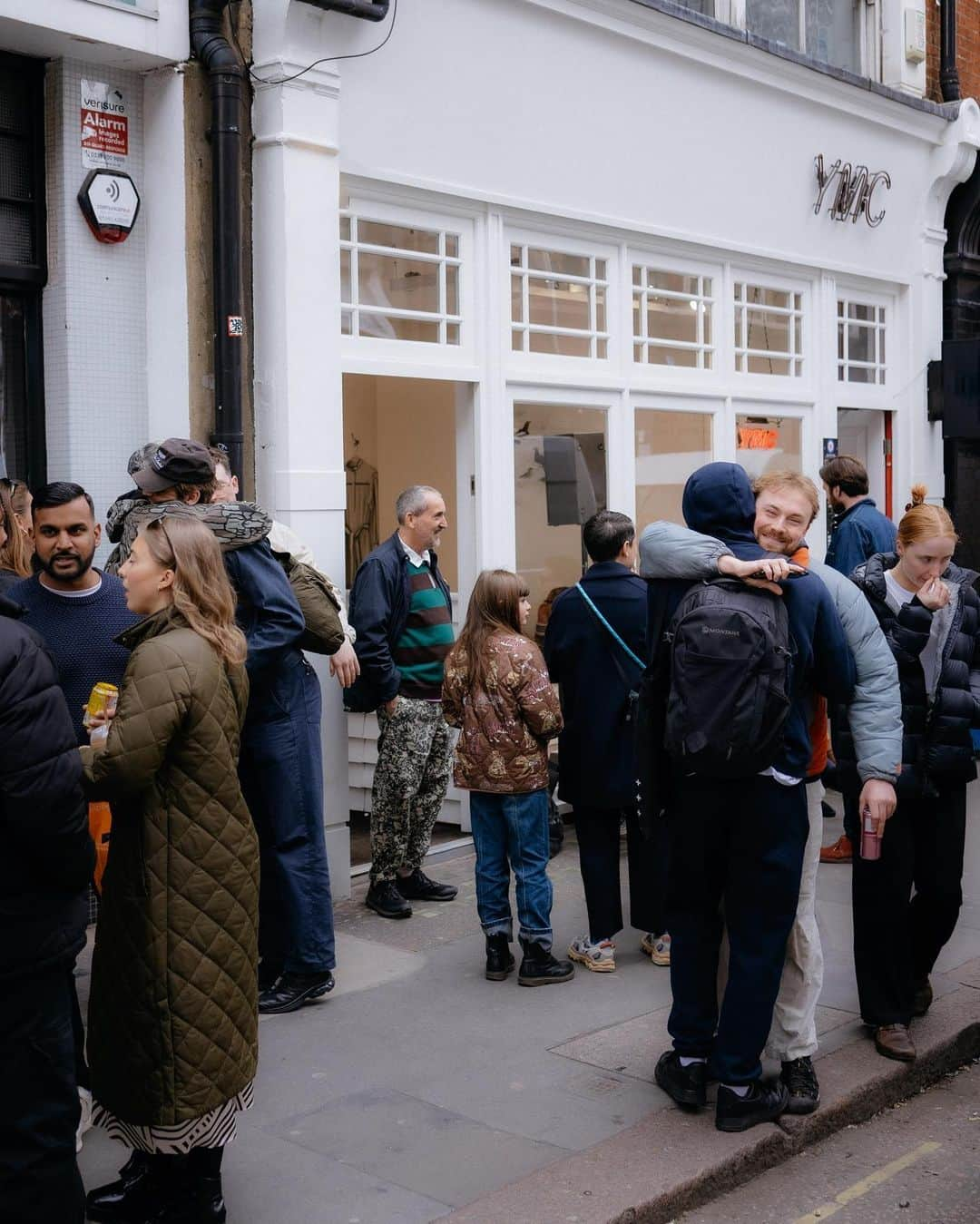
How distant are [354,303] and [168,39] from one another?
1.49m

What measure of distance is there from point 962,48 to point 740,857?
31.5 feet

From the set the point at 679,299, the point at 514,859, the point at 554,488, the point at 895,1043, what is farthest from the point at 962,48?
the point at 895,1043

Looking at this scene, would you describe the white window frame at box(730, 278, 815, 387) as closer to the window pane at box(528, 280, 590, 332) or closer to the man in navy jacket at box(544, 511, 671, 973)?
the window pane at box(528, 280, 590, 332)

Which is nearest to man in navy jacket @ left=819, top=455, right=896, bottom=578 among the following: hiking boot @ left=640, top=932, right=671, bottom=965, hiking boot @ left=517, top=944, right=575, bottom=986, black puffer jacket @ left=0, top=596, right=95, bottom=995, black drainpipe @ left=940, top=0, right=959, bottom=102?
hiking boot @ left=640, top=932, right=671, bottom=965

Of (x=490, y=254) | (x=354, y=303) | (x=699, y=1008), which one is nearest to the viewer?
(x=699, y=1008)

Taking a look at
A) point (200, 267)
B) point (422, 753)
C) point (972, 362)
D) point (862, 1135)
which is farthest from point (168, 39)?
point (972, 362)

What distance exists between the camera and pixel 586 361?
846 cm

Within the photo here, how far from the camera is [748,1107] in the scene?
428 centimetres

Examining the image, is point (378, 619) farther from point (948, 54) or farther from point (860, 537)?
point (948, 54)

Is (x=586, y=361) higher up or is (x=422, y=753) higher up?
(x=586, y=361)

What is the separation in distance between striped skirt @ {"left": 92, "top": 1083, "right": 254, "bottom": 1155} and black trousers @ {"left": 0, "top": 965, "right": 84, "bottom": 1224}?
306 millimetres

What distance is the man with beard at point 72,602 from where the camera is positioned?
4.64m

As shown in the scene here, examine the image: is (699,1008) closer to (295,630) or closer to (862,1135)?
(862,1135)

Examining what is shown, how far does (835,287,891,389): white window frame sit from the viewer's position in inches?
420
